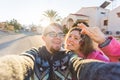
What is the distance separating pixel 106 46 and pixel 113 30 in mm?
52925

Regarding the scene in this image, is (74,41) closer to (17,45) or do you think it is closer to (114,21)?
(17,45)

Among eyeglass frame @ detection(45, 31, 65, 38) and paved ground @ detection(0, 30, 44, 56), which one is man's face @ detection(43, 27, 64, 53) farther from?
paved ground @ detection(0, 30, 44, 56)

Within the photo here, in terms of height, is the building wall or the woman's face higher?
the woman's face

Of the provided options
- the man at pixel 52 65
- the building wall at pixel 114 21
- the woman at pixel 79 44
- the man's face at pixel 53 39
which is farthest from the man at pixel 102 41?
the building wall at pixel 114 21

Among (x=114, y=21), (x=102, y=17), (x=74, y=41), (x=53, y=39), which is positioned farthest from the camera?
(x=102, y=17)

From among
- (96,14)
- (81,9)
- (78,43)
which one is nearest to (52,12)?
(81,9)

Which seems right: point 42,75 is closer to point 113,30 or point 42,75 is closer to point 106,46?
point 106,46

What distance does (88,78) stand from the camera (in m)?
0.65

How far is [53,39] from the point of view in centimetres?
225

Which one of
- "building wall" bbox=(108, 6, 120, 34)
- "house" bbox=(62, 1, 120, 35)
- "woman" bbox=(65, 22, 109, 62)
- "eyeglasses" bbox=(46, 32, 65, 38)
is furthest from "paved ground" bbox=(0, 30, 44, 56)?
"building wall" bbox=(108, 6, 120, 34)

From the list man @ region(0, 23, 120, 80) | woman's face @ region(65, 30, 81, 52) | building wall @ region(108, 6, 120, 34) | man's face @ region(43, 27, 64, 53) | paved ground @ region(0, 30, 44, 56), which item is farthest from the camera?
building wall @ region(108, 6, 120, 34)

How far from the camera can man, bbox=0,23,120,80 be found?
62 centimetres

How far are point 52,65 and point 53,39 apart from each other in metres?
A: 0.41

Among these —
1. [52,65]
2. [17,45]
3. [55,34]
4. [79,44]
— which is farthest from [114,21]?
[52,65]
